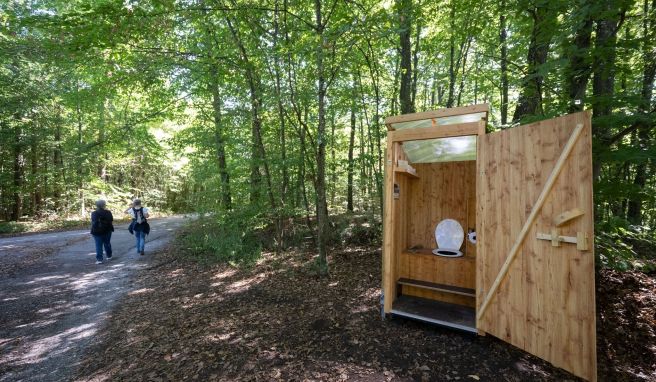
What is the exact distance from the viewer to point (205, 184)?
8680 millimetres

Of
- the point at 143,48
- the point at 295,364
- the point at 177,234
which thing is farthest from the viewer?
the point at 177,234

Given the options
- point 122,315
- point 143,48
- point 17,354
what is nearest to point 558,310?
point 122,315

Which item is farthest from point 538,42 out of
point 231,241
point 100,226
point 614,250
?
point 100,226

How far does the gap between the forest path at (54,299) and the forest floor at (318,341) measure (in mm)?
311

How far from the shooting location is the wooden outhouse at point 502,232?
2.63 meters

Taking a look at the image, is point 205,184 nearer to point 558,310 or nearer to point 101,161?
point 558,310

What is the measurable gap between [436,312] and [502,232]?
1455 millimetres

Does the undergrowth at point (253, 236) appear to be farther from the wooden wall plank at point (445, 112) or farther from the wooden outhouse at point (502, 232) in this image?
the wooden wall plank at point (445, 112)

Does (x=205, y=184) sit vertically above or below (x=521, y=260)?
above

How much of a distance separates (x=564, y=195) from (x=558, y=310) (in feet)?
3.53

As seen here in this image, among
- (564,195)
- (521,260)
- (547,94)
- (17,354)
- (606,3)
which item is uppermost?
(606,3)

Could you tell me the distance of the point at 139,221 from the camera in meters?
7.99

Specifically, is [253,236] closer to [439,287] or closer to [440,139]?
[439,287]

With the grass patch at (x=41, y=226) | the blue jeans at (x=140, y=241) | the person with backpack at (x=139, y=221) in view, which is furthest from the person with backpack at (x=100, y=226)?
the grass patch at (x=41, y=226)
